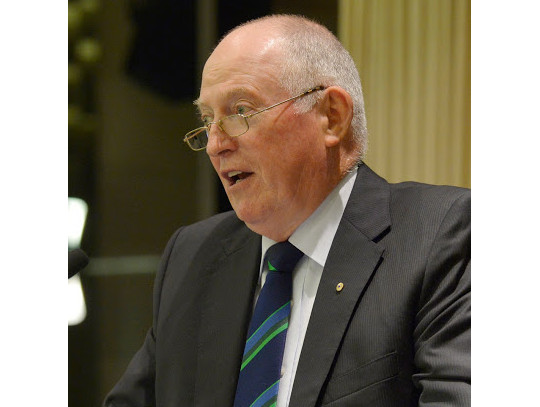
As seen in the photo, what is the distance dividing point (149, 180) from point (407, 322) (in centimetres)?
78

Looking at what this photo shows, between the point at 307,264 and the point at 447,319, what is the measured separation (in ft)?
1.08

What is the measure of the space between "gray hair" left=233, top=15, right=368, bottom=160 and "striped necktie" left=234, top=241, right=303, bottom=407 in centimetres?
28

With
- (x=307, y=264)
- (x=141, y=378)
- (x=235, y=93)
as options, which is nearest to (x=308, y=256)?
(x=307, y=264)

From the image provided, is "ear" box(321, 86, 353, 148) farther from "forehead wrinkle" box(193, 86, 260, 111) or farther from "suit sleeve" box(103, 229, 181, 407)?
"suit sleeve" box(103, 229, 181, 407)

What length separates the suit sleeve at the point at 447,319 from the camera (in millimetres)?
1038

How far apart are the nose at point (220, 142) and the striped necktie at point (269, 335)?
222mm

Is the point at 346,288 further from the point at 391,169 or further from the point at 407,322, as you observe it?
the point at 391,169

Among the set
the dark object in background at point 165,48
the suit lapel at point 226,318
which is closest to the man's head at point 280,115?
the suit lapel at point 226,318

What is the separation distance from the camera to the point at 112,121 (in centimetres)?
165

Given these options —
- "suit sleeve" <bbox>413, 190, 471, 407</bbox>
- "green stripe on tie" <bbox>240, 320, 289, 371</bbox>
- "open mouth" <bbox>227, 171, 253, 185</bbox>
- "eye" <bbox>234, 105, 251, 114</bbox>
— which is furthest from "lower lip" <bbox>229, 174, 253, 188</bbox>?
"suit sleeve" <bbox>413, 190, 471, 407</bbox>

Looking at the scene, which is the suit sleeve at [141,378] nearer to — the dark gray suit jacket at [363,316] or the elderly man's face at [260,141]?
the dark gray suit jacket at [363,316]

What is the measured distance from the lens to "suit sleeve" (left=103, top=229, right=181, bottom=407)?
4.85ft
